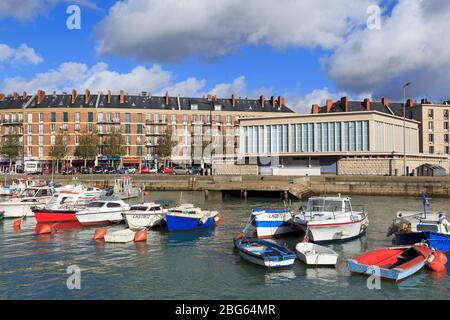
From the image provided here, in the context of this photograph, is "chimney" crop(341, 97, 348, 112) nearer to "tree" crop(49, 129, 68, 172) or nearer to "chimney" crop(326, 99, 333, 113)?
"chimney" crop(326, 99, 333, 113)

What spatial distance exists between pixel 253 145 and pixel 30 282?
6397cm

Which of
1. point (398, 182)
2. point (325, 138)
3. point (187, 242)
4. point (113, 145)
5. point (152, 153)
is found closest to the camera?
point (187, 242)

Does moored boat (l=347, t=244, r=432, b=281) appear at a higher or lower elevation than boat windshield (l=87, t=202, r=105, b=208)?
lower

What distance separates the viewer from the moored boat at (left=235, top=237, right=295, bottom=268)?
2020cm

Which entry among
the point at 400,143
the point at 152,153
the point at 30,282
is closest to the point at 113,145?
the point at 152,153

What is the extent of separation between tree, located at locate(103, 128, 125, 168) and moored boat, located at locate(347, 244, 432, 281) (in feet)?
256

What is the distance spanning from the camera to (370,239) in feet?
91.9

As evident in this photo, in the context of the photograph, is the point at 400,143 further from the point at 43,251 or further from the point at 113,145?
the point at 43,251

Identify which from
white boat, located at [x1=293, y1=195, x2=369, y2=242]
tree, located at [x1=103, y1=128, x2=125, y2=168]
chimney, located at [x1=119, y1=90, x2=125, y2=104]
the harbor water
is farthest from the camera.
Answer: chimney, located at [x1=119, y1=90, x2=125, y2=104]

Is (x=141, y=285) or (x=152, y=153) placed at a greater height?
(x=152, y=153)

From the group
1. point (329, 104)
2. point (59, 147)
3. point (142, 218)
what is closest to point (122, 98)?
point (59, 147)

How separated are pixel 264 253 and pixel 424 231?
9.20m

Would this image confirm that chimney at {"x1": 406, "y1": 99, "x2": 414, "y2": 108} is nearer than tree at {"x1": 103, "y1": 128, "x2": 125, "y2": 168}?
No

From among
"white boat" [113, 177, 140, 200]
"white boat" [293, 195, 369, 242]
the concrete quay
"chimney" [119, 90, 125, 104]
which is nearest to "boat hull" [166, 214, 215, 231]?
"white boat" [293, 195, 369, 242]
